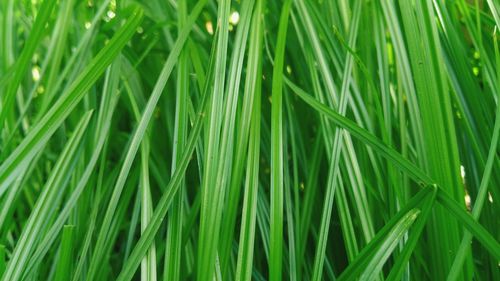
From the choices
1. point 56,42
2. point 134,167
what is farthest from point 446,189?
point 56,42

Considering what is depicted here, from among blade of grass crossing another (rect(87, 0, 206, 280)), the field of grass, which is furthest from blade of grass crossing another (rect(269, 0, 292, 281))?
blade of grass crossing another (rect(87, 0, 206, 280))

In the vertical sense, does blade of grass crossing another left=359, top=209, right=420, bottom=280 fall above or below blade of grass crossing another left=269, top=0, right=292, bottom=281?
below

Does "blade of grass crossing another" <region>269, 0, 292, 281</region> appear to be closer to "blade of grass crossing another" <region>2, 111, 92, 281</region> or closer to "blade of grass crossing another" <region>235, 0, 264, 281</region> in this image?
"blade of grass crossing another" <region>235, 0, 264, 281</region>

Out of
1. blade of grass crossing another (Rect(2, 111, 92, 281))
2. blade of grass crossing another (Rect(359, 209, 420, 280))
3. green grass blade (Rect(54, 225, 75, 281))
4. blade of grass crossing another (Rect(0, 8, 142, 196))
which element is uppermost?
blade of grass crossing another (Rect(0, 8, 142, 196))

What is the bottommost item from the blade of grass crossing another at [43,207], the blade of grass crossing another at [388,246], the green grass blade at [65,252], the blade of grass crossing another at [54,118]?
the blade of grass crossing another at [388,246]

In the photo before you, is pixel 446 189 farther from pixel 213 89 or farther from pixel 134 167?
pixel 134 167

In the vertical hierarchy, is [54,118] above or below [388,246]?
above

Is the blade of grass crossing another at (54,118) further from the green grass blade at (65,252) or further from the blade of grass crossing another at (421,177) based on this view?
the blade of grass crossing another at (421,177)

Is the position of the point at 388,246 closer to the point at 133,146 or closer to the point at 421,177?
the point at 421,177

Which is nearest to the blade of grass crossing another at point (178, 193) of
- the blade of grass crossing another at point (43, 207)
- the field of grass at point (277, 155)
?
the field of grass at point (277, 155)

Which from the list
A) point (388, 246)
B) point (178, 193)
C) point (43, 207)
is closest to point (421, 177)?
point (388, 246)
